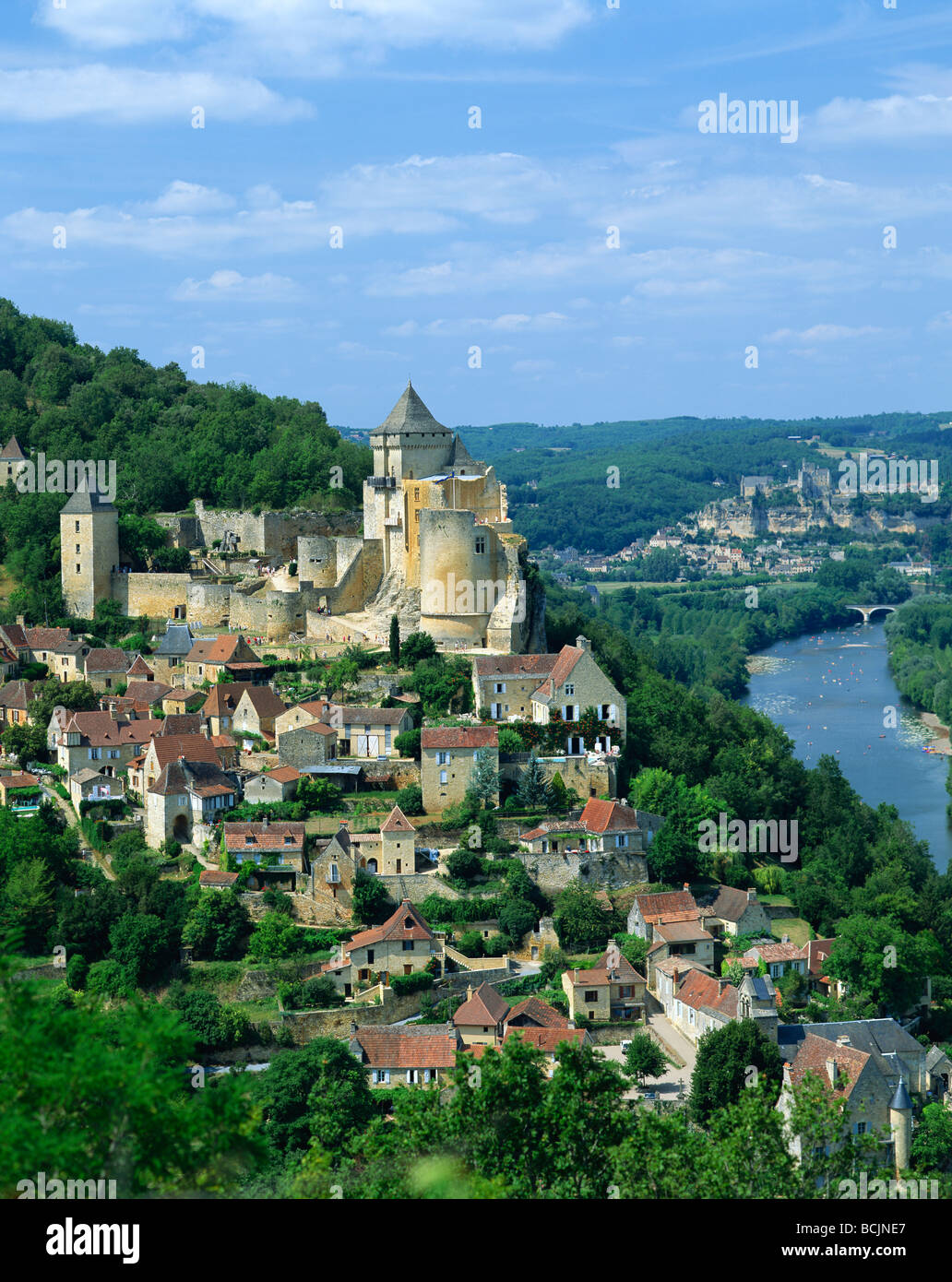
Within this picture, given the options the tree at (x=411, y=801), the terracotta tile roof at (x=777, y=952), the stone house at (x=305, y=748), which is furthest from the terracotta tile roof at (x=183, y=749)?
the terracotta tile roof at (x=777, y=952)

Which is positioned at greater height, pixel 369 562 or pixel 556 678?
pixel 369 562

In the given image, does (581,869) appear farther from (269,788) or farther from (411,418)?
(411,418)

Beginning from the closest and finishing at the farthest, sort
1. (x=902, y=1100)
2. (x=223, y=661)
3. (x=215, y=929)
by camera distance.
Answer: (x=902, y=1100), (x=215, y=929), (x=223, y=661)

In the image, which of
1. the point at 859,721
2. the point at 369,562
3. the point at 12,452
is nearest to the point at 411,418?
the point at 369,562

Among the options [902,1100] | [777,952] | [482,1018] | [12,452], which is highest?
[12,452]

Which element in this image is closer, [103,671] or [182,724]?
[182,724]

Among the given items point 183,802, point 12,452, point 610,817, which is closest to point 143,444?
point 12,452

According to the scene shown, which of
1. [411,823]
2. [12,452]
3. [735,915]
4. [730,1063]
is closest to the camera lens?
[730,1063]
